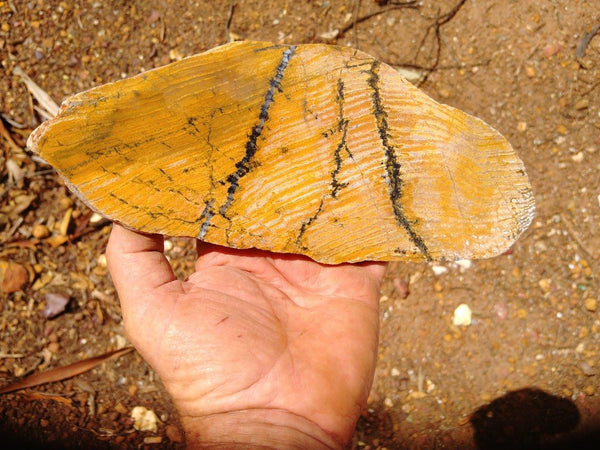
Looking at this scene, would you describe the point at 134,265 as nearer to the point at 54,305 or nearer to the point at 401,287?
the point at 54,305

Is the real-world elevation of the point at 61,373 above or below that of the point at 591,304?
above

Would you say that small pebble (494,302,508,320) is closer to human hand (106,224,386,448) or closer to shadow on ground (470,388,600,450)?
shadow on ground (470,388,600,450)

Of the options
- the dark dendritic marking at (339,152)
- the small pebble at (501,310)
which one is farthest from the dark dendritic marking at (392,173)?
the small pebble at (501,310)

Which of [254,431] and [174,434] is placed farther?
[174,434]

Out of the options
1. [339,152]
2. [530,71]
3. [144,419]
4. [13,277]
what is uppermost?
[339,152]

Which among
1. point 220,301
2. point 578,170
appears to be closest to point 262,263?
point 220,301

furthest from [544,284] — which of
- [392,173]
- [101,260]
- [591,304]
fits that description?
[101,260]

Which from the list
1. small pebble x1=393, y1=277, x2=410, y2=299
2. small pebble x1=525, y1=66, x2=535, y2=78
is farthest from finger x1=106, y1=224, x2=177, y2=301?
small pebble x1=525, y1=66, x2=535, y2=78
